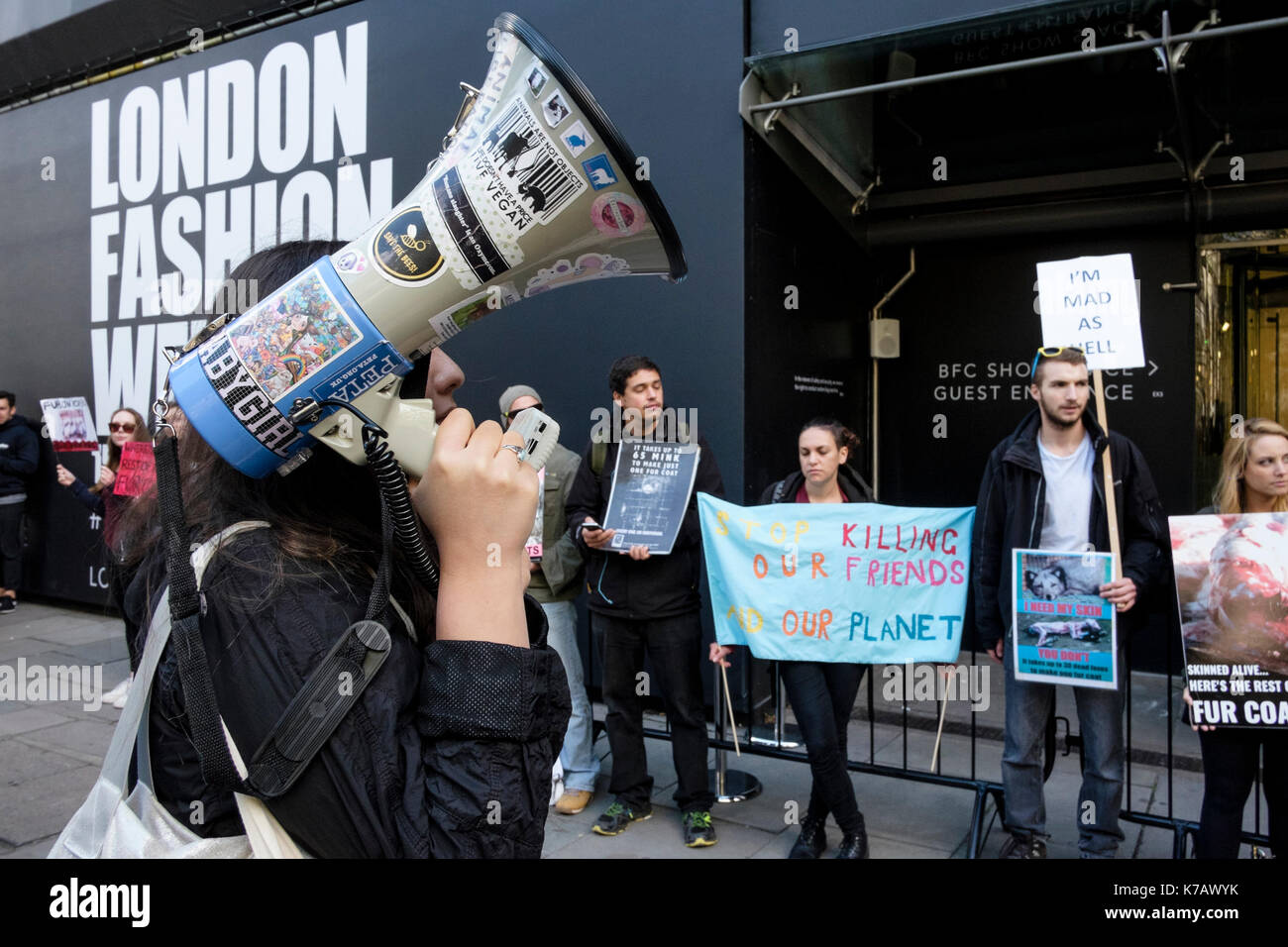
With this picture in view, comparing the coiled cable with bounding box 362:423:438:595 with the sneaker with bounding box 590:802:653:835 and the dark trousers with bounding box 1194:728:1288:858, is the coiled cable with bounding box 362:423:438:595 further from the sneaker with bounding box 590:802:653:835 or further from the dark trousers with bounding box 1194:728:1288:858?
the sneaker with bounding box 590:802:653:835

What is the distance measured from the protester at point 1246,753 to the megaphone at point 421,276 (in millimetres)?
3106

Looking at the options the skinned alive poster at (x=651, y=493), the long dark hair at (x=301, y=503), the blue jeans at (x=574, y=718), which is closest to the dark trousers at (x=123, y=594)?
the long dark hair at (x=301, y=503)

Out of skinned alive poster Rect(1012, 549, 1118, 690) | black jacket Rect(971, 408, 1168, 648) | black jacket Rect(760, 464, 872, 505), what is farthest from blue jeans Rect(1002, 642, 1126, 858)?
black jacket Rect(760, 464, 872, 505)

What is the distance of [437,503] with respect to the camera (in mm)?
1320

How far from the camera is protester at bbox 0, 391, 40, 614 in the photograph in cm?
988

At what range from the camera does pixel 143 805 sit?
1.31m

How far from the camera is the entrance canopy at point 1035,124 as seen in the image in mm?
5594

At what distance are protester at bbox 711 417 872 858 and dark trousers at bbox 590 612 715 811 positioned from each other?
188 mm

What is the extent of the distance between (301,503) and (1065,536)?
137 inches

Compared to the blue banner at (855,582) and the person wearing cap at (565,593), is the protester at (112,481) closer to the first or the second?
the person wearing cap at (565,593)

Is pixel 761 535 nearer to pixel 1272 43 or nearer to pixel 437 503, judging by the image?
pixel 437 503

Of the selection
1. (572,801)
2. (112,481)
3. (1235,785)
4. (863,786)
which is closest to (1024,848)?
(1235,785)
